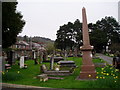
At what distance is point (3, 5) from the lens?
15.2 m

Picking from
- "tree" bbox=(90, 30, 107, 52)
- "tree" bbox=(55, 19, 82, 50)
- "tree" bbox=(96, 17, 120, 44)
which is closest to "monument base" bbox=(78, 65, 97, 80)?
"tree" bbox=(90, 30, 107, 52)

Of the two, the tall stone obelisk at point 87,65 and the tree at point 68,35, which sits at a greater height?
the tree at point 68,35

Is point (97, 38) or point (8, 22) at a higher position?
Result: point (97, 38)

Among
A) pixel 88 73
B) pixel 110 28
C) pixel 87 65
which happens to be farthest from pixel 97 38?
pixel 88 73

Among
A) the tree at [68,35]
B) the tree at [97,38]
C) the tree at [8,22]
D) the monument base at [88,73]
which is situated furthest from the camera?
the tree at [68,35]

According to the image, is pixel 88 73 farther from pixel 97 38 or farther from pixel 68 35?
pixel 68 35

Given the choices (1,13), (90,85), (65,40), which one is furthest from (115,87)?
(65,40)

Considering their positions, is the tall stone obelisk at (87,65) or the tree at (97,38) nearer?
the tall stone obelisk at (87,65)

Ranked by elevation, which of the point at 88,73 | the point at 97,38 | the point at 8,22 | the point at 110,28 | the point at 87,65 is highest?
the point at 110,28

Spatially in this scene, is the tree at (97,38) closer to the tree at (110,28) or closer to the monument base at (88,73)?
the tree at (110,28)

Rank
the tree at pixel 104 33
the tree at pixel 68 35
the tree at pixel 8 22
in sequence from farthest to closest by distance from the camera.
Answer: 1. the tree at pixel 68 35
2. the tree at pixel 104 33
3. the tree at pixel 8 22

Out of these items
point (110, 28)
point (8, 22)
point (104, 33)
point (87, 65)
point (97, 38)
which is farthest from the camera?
point (110, 28)

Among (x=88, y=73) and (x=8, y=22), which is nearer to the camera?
(x=88, y=73)

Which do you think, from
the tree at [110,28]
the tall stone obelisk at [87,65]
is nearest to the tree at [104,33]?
the tree at [110,28]
